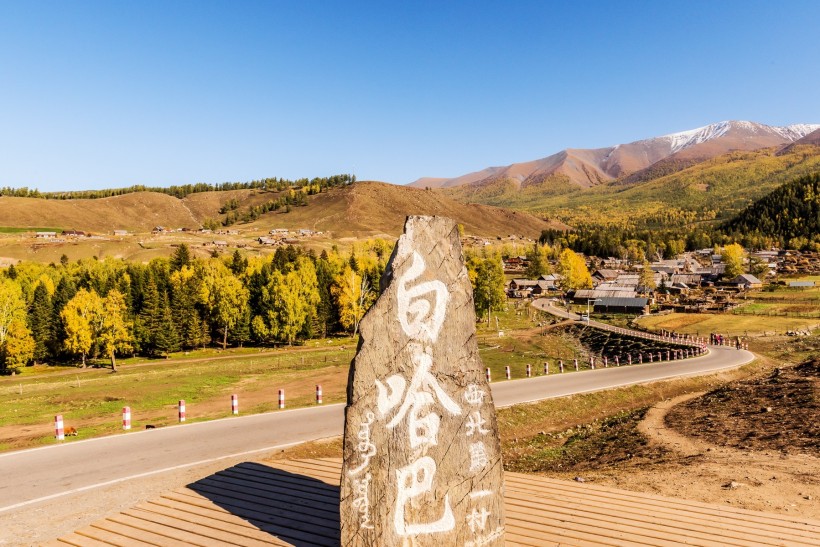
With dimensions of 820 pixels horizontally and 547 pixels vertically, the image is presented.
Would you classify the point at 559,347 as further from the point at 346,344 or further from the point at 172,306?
the point at 172,306

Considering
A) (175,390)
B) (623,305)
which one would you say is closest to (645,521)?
(175,390)

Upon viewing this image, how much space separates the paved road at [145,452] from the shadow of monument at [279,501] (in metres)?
3.56

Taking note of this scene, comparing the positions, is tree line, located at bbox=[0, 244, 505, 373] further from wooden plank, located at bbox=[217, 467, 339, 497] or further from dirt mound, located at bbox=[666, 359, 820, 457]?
dirt mound, located at bbox=[666, 359, 820, 457]

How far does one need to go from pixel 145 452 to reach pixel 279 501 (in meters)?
7.36

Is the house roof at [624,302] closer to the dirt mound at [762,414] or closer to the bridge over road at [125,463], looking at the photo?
the dirt mound at [762,414]

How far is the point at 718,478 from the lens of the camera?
1225 centimetres

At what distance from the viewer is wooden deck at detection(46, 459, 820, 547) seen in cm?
764

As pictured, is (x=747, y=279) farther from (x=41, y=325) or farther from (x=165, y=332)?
(x=41, y=325)

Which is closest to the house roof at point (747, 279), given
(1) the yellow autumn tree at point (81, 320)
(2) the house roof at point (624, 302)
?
(2) the house roof at point (624, 302)

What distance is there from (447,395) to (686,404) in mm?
20455

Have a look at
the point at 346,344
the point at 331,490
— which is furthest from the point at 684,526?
the point at 346,344

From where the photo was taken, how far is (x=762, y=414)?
19.3 meters

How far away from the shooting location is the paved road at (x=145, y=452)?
11883 mm

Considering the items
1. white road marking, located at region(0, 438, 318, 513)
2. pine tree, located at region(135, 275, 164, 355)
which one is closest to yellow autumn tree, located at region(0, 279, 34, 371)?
pine tree, located at region(135, 275, 164, 355)
